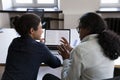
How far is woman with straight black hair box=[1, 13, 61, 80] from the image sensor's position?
5.15 feet

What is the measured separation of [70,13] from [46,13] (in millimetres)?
529

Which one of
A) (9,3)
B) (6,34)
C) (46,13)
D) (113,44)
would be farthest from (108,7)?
(113,44)

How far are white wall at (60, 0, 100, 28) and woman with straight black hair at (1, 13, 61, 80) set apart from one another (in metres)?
2.45

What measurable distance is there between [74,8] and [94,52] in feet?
9.21

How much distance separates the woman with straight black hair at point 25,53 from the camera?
1568 millimetres

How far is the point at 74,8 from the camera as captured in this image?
405 cm

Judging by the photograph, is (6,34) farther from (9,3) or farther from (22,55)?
(9,3)

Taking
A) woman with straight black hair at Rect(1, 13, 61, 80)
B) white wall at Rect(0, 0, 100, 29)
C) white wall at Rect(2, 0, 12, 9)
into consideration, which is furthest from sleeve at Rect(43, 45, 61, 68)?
white wall at Rect(2, 0, 12, 9)

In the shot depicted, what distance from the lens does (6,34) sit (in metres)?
2.72

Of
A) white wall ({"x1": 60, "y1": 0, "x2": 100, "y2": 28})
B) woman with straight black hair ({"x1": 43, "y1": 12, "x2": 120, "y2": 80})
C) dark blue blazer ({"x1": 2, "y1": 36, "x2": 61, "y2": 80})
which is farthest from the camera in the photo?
white wall ({"x1": 60, "y1": 0, "x2": 100, "y2": 28})

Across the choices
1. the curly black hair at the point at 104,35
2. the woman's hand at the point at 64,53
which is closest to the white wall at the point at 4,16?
the woman's hand at the point at 64,53

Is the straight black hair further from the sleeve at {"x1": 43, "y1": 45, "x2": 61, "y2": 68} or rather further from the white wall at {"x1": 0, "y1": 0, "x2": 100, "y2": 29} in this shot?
the white wall at {"x1": 0, "y1": 0, "x2": 100, "y2": 29}

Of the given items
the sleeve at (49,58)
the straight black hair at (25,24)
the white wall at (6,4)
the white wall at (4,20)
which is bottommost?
the white wall at (4,20)

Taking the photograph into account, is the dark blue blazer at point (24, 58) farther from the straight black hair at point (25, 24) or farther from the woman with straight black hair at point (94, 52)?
the woman with straight black hair at point (94, 52)
